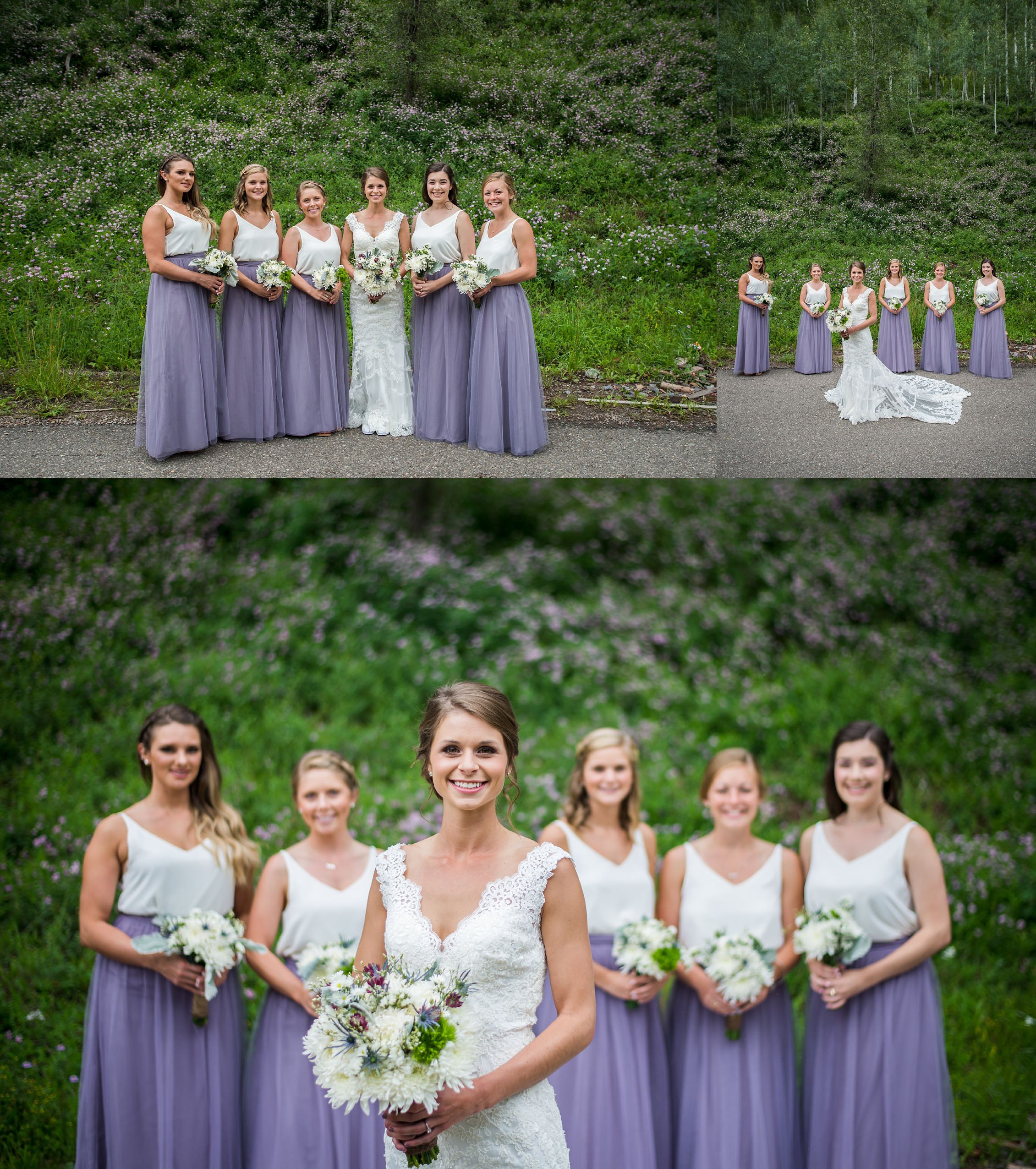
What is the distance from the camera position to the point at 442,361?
25.3ft

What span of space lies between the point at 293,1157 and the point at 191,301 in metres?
5.20

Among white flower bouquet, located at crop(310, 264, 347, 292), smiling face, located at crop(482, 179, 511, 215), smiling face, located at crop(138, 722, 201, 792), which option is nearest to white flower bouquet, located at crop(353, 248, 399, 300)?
white flower bouquet, located at crop(310, 264, 347, 292)

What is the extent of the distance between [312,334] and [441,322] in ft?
3.05

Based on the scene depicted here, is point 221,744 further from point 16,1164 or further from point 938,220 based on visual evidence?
point 938,220

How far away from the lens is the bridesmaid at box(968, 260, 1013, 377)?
25.1 ft

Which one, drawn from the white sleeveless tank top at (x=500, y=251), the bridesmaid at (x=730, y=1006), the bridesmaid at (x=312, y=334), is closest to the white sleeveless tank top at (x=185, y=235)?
the bridesmaid at (x=312, y=334)

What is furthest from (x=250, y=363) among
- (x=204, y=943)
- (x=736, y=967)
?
(x=736, y=967)

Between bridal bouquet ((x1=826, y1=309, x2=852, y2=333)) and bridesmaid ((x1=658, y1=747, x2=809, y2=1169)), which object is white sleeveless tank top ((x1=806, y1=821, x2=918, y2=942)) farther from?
bridal bouquet ((x1=826, y1=309, x2=852, y2=333))

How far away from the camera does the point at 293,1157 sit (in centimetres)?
458

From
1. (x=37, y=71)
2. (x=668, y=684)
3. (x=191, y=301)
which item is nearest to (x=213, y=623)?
(x=191, y=301)

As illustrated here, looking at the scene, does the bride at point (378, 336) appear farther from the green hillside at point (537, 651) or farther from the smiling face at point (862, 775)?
the smiling face at point (862, 775)

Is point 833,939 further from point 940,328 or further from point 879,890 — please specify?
point 940,328

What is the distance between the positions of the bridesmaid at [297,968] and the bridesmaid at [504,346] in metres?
3.39

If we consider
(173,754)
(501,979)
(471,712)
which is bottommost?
(501,979)
